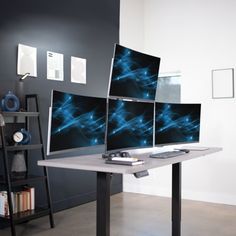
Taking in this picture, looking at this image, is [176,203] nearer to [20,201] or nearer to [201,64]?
[20,201]

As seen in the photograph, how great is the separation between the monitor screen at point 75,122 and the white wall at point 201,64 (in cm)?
264

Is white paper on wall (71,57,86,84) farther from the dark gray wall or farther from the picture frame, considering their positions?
the picture frame

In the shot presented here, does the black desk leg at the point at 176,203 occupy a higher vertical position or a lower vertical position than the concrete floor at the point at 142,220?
higher

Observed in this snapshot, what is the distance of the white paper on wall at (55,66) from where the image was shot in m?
4.15

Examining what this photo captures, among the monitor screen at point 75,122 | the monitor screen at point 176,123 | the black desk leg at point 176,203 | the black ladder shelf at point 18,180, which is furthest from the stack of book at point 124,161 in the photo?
the black ladder shelf at point 18,180

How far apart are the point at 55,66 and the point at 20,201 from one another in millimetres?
1664

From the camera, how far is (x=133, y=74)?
9.66ft

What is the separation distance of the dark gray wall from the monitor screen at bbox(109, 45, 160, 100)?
4.77ft

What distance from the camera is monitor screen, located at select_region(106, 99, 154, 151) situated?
8.39 ft

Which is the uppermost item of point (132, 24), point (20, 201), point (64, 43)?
point (132, 24)

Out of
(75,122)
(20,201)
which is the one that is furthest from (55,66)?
(75,122)

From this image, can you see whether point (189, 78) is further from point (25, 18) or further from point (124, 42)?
point (25, 18)

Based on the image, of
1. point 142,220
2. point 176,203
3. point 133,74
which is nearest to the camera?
point 133,74

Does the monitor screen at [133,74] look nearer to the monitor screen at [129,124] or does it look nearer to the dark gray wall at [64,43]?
the monitor screen at [129,124]
